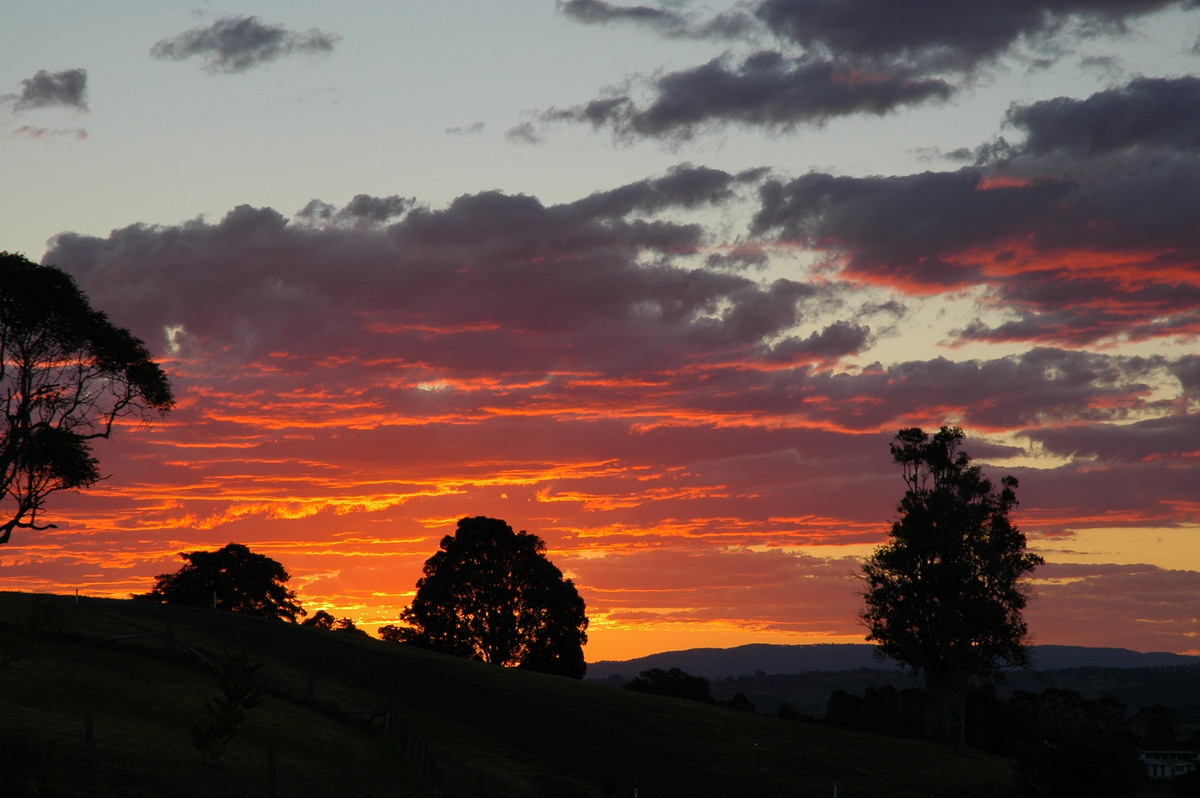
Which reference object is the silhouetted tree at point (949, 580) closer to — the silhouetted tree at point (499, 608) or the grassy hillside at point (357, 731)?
the grassy hillside at point (357, 731)

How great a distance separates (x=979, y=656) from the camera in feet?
264

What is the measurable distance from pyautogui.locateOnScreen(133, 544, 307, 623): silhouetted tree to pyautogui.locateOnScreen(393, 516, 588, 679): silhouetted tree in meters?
16.9

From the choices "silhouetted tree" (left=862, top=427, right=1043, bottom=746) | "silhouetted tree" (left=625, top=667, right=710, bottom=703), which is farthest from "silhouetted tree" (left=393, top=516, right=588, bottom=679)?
"silhouetted tree" (left=862, top=427, right=1043, bottom=746)

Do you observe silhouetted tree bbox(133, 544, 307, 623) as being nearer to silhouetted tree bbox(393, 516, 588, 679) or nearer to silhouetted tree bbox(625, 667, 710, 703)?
silhouetted tree bbox(393, 516, 588, 679)

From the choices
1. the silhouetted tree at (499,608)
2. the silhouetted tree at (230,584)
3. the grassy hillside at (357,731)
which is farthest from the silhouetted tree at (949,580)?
the silhouetted tree at (230,584)

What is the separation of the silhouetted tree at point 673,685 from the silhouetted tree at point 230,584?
39.5m

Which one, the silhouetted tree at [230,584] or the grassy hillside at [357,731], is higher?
the silhouetted tree at [230,584]

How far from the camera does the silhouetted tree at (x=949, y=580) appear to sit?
79.6 m

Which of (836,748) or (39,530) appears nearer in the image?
(39,530)

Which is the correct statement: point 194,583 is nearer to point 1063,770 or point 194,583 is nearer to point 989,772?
Result: point 989,772

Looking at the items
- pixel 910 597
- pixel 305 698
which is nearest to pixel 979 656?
pixel 910 597

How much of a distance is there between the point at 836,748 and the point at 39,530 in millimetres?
52145

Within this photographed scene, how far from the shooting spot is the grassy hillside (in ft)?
120

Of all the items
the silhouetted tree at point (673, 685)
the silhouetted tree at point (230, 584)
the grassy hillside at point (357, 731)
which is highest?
the silhouetted tree at point (230, 584)
